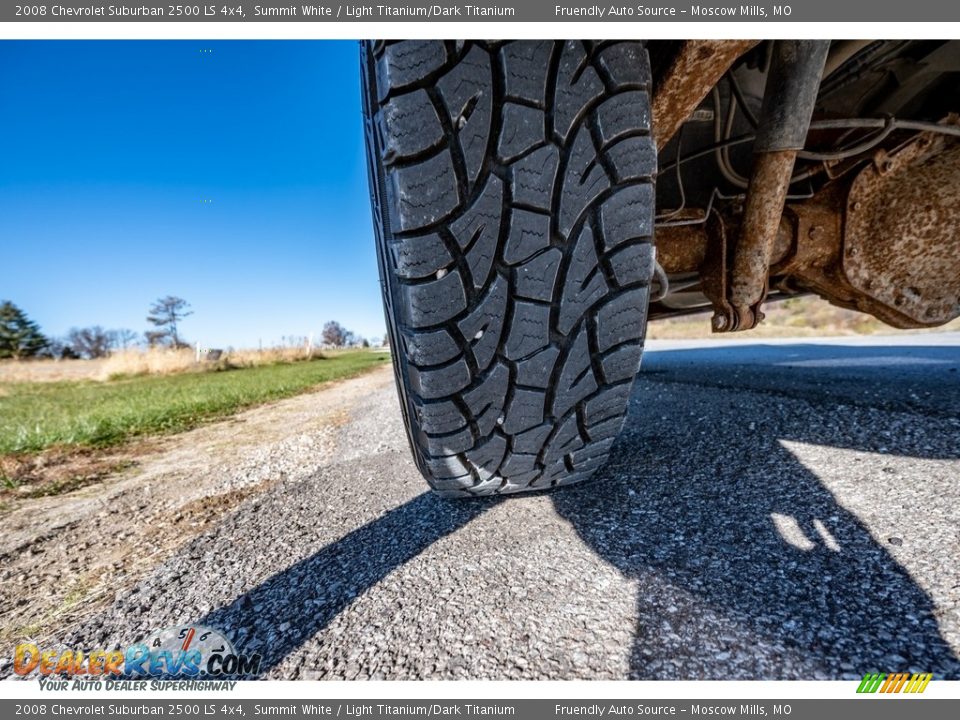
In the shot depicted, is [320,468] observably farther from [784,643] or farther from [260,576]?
[784,643]

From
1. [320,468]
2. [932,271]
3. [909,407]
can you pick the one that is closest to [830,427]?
[909,407]

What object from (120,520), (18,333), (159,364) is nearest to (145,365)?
(159,364)

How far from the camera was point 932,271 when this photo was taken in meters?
1.36

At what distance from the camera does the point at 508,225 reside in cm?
71

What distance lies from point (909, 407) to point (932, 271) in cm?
57

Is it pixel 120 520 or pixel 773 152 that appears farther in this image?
pixel 120 520

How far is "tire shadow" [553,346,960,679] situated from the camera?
0.60 meters

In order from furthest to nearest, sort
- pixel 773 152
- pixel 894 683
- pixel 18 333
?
pixel 18 333 → pixel 773 152 → pixel 894 683

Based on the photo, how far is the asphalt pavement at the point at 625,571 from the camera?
24.9 inches

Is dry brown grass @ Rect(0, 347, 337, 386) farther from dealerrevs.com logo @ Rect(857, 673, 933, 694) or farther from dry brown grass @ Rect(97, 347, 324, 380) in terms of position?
dealerrevs.com logo @ Rect(857, 673, 933, 694)

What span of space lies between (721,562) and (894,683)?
0.27 meters

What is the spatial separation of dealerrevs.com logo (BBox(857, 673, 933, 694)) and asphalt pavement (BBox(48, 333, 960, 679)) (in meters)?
0.01

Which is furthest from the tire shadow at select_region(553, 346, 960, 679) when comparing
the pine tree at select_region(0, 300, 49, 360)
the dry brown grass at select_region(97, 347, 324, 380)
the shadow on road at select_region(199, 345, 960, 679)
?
the pine tree at select_region(0, 300, 49, 360)

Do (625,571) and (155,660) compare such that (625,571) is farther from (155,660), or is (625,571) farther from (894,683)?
(155,660)
